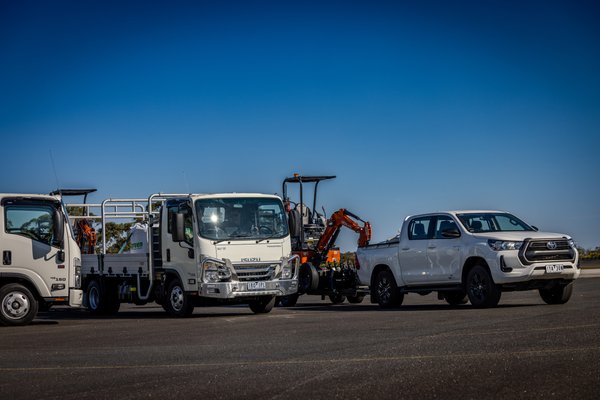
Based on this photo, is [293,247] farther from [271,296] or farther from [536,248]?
[536,248]

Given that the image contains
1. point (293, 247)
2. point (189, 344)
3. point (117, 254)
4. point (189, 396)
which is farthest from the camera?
point (293, 247)

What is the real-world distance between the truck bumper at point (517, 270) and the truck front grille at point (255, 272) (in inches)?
184

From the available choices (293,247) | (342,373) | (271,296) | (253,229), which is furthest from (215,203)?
(342,373)

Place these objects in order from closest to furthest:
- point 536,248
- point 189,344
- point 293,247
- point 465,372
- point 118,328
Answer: point 465,372 < point 189,344 < point 118,328 < point 536,248 < point 293,247

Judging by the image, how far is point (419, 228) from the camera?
21453mm

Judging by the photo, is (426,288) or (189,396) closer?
(189,396)

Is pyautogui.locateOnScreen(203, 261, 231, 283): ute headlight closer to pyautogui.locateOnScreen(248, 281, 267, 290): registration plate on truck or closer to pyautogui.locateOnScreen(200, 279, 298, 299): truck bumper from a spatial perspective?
pyautogui.locateOnScreen(200, 279, 298, 299): truck bumper

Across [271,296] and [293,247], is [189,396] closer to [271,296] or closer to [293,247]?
[271,296]

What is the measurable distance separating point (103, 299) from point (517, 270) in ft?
33.8

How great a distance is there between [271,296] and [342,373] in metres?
11.6

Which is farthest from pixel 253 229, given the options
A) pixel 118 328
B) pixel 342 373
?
pixel 342 373

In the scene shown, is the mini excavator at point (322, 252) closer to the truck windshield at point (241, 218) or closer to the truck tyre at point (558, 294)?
the truck windshield at point (241, 218)

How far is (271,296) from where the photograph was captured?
21141 millimetres

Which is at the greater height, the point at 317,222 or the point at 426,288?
the point at 317,222
